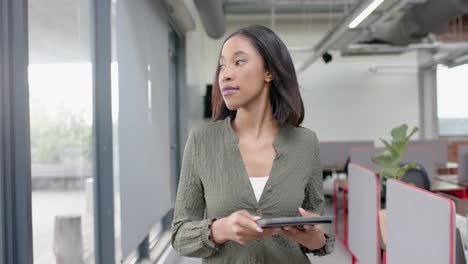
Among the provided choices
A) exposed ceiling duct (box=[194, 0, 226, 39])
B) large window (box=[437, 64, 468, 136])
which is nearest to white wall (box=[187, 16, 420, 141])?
large window (box=[437, 64, 468, 136])

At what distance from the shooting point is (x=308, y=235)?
0.85 m

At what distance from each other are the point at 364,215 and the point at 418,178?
1.30 meters

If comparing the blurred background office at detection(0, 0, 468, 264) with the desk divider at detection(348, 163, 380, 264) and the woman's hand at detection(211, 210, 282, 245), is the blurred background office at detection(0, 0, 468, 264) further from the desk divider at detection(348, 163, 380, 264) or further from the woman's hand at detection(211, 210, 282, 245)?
the desk divider at detection(348, 163, 380, 264)

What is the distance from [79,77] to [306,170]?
1.82m

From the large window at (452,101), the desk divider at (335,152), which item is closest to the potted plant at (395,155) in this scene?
the desk divider at (335,152)

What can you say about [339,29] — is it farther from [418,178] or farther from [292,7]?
[292,7]

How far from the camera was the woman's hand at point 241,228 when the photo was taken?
2.49 ft

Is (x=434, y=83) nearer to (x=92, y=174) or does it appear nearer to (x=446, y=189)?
(x=446, y=189)

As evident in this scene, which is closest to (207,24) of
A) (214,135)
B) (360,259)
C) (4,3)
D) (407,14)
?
(407,14)

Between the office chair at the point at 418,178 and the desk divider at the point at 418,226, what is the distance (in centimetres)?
182

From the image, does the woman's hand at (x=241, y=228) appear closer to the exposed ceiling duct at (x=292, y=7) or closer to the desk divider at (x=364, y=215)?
the desk divider at (x=364, y=215)

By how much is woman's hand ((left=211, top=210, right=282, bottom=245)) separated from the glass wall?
103 cm

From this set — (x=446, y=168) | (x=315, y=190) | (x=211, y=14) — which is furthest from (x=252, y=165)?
(x=446, y=168)

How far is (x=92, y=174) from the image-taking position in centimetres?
251
